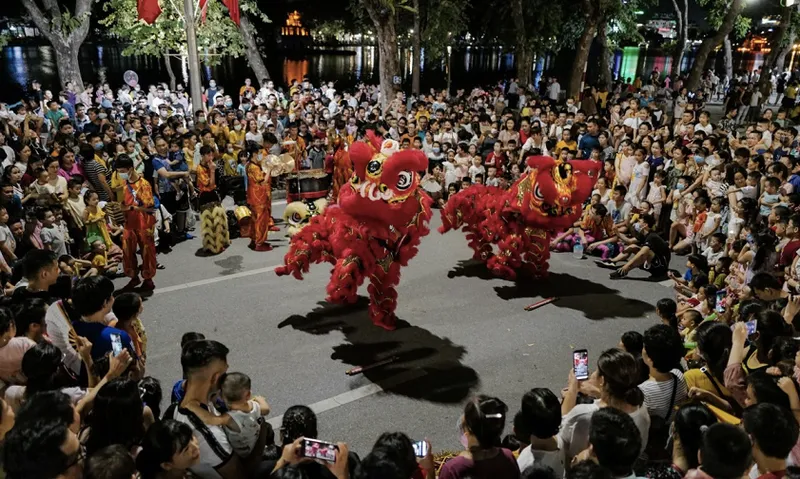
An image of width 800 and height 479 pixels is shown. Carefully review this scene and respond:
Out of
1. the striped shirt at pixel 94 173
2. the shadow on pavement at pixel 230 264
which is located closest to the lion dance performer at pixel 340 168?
the shadow on pavement at pixel 230 264

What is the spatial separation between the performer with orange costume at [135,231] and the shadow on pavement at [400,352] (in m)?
1.93

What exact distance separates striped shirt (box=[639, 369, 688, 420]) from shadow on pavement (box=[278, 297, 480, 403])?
6.01ft

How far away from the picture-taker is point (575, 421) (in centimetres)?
312

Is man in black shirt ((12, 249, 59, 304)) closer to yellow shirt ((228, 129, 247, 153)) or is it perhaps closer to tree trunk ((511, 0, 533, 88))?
yellow shirt ((228, 129, 247, 153))

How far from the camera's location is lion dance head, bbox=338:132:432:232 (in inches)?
212

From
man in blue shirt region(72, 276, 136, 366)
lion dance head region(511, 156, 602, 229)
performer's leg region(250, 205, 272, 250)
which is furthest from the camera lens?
performer's leg region(250, 205, 272, 250)

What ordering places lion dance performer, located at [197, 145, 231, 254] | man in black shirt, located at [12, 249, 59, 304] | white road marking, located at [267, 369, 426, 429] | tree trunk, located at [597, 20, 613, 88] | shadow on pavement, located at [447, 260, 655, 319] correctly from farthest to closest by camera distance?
tree trunk, located at [597, 20, 613, 88], lion dance performer, located at [197, 145, 231, 254], shadow on pavement, located at [447, 260, 655, 319], white road marking, located at [267, 369, 426, 429], man in black shirt, located at [12, 249, 59, 304]

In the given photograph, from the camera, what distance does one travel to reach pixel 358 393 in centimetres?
514

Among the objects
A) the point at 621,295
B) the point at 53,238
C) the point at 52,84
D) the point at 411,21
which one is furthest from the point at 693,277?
the point at 52,84

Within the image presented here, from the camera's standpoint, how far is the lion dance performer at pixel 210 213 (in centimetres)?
823

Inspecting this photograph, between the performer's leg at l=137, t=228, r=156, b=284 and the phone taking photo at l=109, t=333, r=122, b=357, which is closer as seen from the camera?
the phone taking photo at l=109, t=333, r=122, b=357

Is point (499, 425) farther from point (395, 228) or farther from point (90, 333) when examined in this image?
point (395, 228)

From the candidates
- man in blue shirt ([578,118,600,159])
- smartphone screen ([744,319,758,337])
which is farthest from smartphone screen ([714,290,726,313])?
man in blue shirt ([578,118,600,159])

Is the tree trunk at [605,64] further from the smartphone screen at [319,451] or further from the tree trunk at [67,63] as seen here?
the smartphone screen at [319,451]
